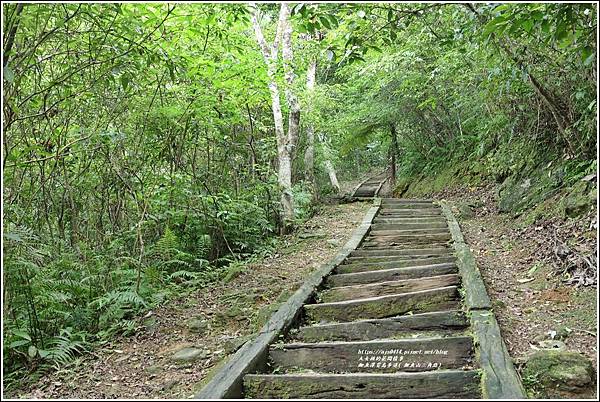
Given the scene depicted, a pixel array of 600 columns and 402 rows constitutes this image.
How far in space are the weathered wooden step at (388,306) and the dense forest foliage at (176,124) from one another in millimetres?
2176

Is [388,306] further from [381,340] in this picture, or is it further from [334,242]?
[334,242]

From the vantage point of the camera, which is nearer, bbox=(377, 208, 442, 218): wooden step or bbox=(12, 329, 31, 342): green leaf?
bbox=(12, 329, 31, 342): green leaf

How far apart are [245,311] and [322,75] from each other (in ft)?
50.2

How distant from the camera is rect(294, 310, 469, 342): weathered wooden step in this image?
4434 mm

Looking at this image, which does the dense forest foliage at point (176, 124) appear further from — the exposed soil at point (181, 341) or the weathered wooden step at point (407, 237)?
the weathered wooden step at point (407, 237)

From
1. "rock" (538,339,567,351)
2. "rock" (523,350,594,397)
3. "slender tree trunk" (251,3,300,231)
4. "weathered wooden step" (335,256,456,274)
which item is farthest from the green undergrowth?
"slender tree trunk" (251,3,300,231)

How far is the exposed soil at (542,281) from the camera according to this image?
402 cm

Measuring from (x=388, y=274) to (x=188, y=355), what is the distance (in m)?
2.60

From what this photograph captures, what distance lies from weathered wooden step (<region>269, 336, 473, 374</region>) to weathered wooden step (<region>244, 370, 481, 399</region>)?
37 cm

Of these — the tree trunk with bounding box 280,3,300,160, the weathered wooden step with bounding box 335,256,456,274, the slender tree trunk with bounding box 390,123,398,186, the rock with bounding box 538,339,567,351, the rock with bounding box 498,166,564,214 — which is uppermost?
the tree trunk with bounding box 280,3,300,160

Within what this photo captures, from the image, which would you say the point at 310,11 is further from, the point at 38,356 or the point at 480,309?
the point at 38,356

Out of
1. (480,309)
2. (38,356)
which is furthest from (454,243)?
(38,356)

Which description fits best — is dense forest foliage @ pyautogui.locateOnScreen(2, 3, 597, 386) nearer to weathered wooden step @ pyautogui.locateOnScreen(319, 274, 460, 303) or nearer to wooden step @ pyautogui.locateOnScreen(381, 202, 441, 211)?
wooden step @ pyautogui.locateOnScreen(381, 202, 441, 211)

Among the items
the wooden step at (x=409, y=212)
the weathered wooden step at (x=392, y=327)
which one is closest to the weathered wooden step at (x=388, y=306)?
the weathered wooden step at (x=392, y=327)
